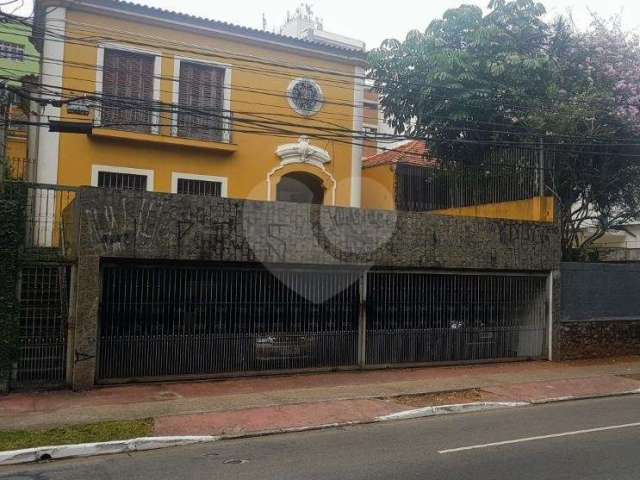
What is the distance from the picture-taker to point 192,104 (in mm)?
15672

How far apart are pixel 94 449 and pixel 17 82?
1113 centimetres

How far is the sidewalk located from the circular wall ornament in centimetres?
759

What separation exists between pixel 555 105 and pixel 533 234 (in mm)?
3760

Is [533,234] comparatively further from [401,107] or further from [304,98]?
[304,98]

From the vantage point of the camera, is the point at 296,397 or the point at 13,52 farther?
the point at 13,52

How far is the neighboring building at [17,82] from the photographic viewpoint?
37.8 ft

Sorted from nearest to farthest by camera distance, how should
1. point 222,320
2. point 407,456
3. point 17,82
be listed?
point 407,456 → point 222,320 → point 17,82

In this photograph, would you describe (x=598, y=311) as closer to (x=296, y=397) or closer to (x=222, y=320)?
(x=296, y=397)

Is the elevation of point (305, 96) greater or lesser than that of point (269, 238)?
greater

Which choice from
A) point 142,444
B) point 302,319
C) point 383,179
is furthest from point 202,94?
point 142,444

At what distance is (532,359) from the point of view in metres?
14.2

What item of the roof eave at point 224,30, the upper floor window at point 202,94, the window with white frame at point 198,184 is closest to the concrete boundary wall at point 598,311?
the roof eave at point 224,30

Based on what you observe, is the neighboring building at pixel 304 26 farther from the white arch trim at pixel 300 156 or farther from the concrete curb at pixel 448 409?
the concrete curb at pixel 448 409

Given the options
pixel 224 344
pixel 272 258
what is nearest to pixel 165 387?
pixel 224 344
